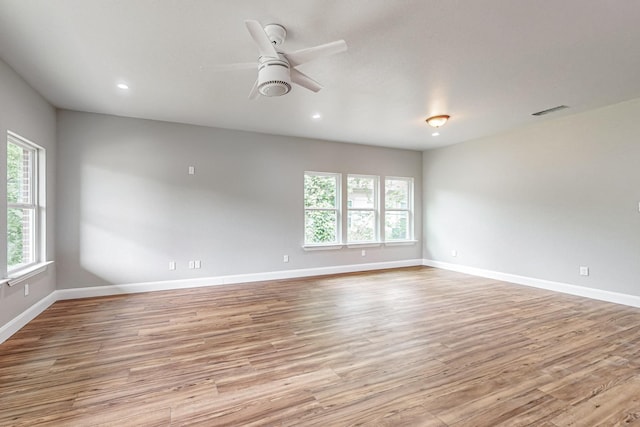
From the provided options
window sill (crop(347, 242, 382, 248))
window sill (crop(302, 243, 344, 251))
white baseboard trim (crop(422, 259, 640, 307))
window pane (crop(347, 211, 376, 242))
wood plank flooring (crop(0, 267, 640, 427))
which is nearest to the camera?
wood plank flooring (crop(0, 267, 640, 427))

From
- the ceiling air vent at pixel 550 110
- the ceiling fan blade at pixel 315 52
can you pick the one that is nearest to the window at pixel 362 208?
the ceiling air vent at pixel 550 110

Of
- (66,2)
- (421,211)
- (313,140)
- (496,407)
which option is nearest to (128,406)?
(496,407)

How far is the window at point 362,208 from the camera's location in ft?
20.8

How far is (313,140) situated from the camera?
19.5ft

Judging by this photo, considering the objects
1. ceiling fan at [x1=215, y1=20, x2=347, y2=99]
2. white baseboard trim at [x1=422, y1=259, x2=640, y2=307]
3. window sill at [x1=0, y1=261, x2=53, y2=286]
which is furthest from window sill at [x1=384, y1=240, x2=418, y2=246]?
window sill at [x1=0, y1=261, x2=53, y2=286]

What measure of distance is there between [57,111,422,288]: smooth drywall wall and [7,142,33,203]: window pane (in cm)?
54

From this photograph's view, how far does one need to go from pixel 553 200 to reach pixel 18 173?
23.9 feet

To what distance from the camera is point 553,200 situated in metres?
4.70

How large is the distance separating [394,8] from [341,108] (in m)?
2.05

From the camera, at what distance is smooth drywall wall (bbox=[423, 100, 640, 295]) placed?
3.98m

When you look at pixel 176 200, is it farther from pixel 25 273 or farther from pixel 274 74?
pixel 274 74

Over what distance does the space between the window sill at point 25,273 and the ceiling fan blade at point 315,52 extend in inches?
132

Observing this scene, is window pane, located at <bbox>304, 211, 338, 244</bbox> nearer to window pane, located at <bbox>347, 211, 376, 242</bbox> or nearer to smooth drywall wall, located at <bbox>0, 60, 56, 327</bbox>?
window pane, located at <bbox>347, 211, 376, 242</bbox>

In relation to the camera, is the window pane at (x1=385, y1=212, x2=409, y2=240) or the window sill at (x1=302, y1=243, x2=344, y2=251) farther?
the window pane at (x1=385, y1=212, x2=409, y2=240)
